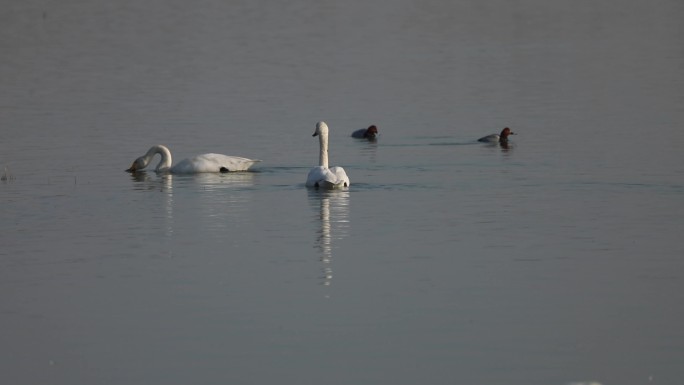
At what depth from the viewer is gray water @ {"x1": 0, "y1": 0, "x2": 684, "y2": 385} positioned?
11.3 m

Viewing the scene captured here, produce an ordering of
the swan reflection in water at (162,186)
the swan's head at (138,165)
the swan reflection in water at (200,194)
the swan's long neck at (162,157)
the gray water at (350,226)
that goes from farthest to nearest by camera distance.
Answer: the swan's long neck at (162,157)
the swan's head at (138,165)
the swan reflection in water at (162,186)
the swan reflection in water at (200,194)
the gray water at (350,226)

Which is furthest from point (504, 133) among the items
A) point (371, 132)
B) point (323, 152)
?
point (323, 152)

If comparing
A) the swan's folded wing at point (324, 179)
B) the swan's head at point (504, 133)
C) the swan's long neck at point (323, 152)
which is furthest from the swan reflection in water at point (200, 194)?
the swan's head at point (504, 133)

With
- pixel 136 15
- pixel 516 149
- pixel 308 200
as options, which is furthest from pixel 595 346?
pixel 136 15

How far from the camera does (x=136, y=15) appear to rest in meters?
67.0

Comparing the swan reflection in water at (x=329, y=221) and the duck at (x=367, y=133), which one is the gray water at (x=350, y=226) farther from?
the duck at (x=367, y=133)

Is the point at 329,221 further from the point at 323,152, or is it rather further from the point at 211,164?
the point at 211,164

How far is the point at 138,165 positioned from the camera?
23891 mm

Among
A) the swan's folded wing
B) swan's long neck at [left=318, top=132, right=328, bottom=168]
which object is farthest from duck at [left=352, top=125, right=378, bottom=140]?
the swan's folded wing

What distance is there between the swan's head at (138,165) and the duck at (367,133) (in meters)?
4.92

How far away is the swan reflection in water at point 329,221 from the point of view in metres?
15.0

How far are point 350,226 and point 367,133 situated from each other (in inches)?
403

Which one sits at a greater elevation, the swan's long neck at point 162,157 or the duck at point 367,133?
the duck at point 367,133

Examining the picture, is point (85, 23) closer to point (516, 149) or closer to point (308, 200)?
point (516, 149)
